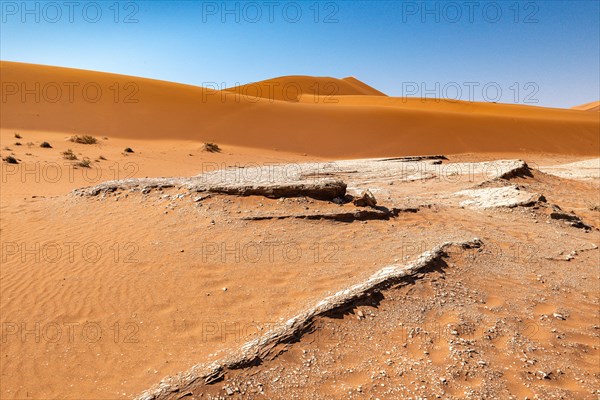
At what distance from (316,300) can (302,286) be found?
0.42 metres

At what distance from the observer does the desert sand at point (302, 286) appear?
3260mm

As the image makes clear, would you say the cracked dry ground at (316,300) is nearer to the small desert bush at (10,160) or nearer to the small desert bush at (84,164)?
the small desert bush at (84,164)

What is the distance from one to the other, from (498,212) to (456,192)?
136 centimetres

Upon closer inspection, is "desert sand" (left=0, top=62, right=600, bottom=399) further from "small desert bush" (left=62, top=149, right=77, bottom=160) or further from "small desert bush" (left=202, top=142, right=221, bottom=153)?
"small desert bush" (left=202, top=142, right=221, bottom=153)

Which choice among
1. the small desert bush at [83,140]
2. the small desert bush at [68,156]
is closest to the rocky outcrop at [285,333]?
the small desert bush at [68,156]

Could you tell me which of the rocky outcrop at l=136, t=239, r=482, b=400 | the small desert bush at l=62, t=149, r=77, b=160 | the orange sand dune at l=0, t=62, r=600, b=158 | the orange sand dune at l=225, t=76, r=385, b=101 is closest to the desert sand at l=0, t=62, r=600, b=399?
the rocky outcrop at l=136, t=239, r=482, b=400

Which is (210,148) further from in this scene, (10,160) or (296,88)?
(296,88)

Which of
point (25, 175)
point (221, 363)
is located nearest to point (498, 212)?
point (221, 363)

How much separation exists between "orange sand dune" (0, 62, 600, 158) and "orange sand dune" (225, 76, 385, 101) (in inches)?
1083

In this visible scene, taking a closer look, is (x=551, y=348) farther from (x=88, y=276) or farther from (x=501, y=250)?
(x=88, y=276)

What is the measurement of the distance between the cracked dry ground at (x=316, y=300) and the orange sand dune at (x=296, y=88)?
48770 mm

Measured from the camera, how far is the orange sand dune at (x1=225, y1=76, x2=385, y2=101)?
57.1m

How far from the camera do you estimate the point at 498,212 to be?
725 centimetres

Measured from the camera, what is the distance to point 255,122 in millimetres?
24297
